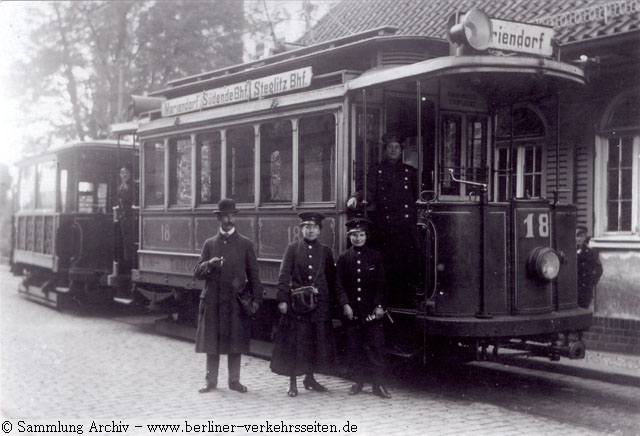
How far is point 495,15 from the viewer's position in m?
12.3

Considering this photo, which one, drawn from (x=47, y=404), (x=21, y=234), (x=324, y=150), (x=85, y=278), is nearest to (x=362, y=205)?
(x=324, y=150)

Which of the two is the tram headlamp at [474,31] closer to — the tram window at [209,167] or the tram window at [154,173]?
the tram window at [209,167]

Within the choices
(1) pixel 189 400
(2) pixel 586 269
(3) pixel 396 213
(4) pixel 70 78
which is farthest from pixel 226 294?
(4) pixel 70 78

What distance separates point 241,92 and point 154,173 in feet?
8.27

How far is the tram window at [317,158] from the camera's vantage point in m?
8.33

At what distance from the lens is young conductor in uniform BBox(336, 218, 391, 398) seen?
23.5 ft

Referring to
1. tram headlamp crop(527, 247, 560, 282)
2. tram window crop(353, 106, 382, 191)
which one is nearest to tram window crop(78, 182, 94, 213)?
tram window crop(353, 106, 382, 191)

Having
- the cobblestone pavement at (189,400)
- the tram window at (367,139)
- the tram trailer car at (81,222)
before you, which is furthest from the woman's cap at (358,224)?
the tram trailer car at (81,222)

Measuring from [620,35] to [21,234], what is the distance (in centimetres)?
1248

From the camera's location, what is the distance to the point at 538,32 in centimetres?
724

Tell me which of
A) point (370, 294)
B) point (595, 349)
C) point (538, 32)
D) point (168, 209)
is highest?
point (538, 32)

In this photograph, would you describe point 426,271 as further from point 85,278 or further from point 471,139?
point 85,278

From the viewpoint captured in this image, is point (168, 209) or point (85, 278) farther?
point (85, 278)

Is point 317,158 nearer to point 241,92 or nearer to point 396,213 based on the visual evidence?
point 396,213
